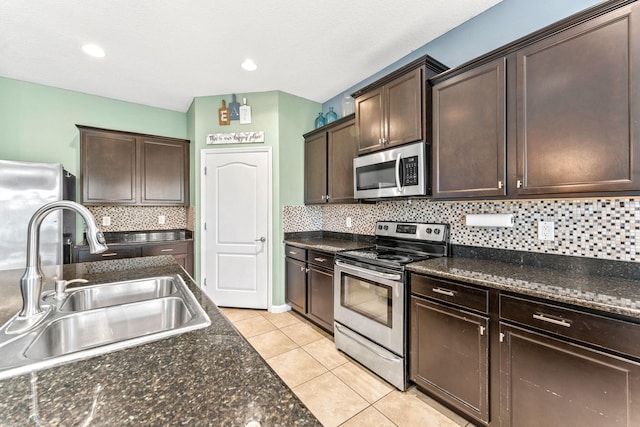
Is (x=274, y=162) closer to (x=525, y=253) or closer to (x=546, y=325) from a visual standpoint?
(x=525, y=253)

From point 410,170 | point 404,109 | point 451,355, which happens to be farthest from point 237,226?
point 451,355

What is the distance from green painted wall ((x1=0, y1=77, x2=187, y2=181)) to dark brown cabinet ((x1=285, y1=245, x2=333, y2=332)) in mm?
2892

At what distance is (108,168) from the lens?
137 inches

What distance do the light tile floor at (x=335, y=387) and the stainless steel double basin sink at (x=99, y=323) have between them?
1.24m

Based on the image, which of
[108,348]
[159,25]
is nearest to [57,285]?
[108,348]

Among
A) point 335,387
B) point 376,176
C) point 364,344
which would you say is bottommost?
point 335,387

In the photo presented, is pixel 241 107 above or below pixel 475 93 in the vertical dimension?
above

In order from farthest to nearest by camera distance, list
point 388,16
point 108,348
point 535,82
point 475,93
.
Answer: point 388,16, point 475,93, point 535,82, point 108,348

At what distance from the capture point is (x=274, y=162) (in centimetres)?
356

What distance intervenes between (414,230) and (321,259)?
0.98m

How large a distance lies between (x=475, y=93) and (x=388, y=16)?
3.06 feet

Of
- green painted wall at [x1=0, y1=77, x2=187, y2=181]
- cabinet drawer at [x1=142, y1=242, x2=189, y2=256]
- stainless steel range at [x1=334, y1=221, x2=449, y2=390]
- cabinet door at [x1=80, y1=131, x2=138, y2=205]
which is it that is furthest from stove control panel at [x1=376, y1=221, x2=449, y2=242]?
green painted wall at [x1=0, y1=77, x2=187, y2=181]

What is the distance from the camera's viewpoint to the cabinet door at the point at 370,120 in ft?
8.16

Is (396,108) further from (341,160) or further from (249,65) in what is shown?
(249,65)
